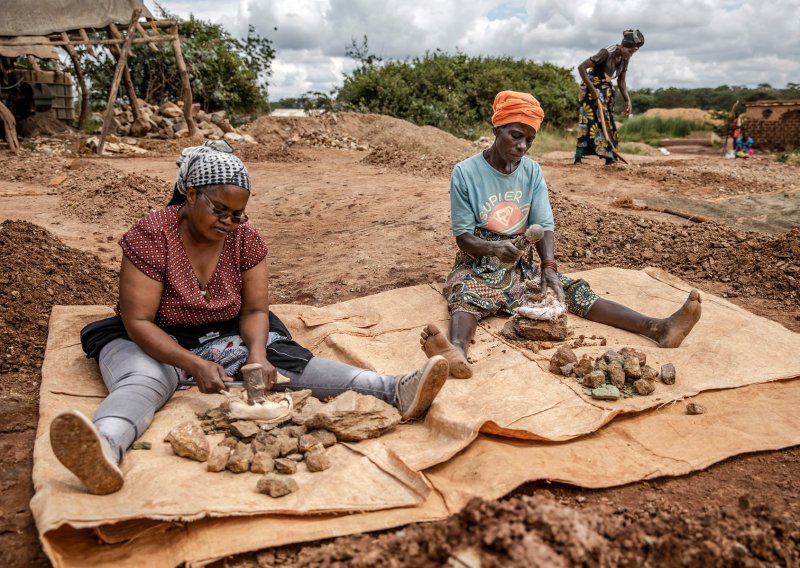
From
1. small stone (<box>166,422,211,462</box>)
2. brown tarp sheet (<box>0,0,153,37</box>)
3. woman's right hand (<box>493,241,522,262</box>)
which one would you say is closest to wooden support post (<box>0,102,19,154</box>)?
brown tarp sheet (<box>0,0,153,37</box>)

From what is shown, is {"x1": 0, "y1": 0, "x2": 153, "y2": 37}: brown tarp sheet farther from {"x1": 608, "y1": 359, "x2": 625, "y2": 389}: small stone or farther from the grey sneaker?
{"x1": 608, "y1": 359, "x2": 625, "y2": 389}: small stone

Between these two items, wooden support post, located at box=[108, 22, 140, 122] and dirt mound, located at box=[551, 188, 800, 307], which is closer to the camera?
dirt mound, located at box=[551, 188, 800, 307]

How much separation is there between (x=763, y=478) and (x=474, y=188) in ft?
6.22

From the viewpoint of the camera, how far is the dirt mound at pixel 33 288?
349 centimetres

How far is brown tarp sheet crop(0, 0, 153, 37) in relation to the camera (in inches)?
396

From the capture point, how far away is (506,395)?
2.99 metres

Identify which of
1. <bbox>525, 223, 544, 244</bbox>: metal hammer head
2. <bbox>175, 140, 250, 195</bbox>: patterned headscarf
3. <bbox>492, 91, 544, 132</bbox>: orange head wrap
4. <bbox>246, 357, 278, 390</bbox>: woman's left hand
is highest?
<bbox>492, 91, 544, 132</bbox>: orange head wrap

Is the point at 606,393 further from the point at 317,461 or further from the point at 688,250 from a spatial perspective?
the point at 688,250

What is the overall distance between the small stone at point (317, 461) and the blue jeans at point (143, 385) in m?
0.47

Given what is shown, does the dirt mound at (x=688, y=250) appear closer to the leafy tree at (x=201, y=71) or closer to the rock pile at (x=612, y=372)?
the rock pile at (x=612, y=372)

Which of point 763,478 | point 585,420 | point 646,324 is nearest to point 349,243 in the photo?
point 646,324

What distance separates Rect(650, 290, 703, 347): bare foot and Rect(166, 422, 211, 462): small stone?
2.26 meters

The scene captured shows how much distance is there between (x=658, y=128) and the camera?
20391mm

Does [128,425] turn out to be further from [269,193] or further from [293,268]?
[269,193]
